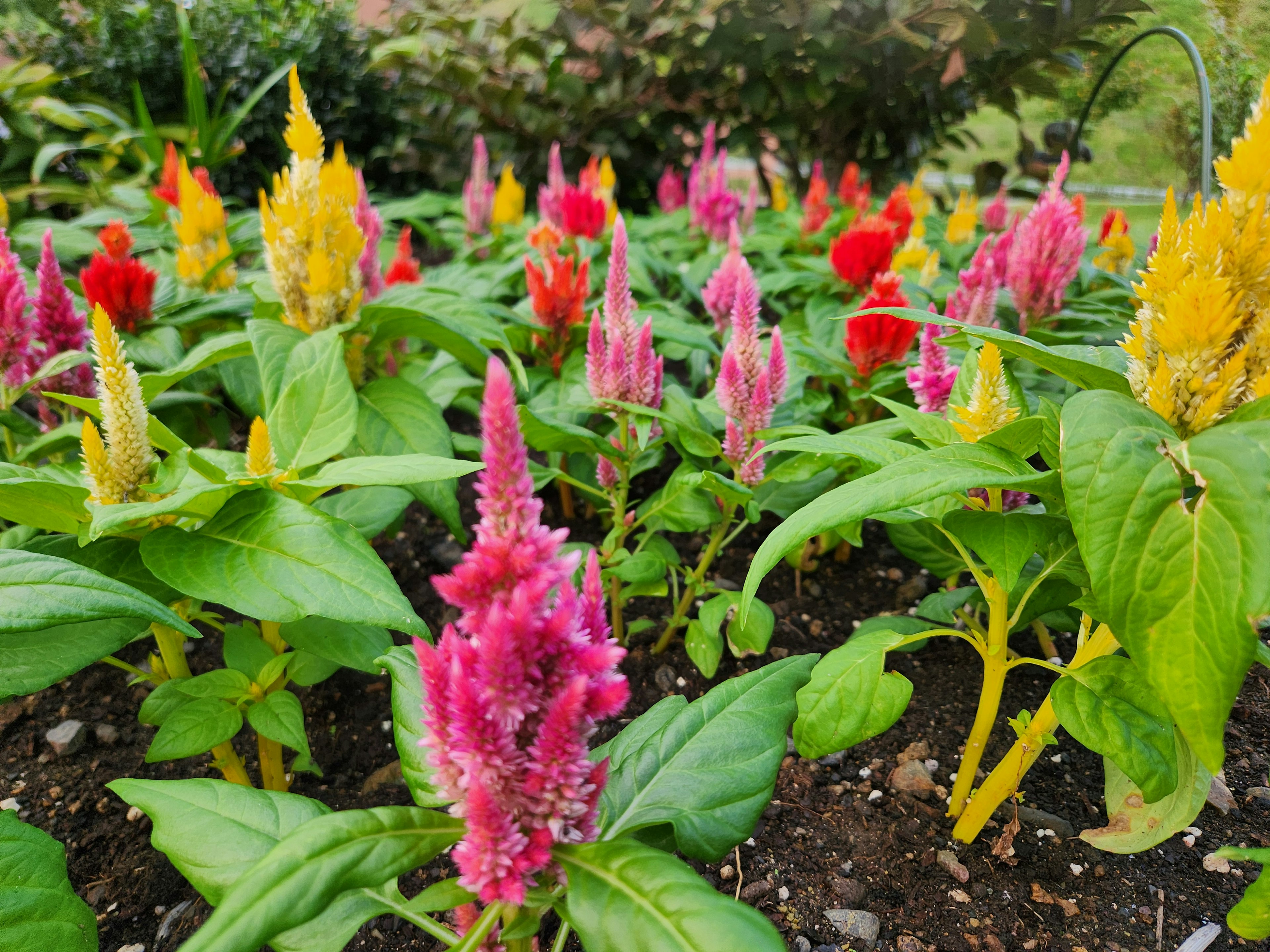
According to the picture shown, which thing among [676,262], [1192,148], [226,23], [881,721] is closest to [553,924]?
[881,721]

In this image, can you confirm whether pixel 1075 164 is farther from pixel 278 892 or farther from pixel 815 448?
pixel 278 892

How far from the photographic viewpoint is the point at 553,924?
1430 mm

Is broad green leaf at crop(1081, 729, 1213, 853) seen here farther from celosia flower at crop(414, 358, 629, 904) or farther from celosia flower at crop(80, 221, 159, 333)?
celosia flower at crop(80, 221, 159, 333)

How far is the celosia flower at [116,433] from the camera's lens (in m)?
1.21

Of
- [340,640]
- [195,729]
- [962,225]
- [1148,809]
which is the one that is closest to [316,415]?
[340,640]

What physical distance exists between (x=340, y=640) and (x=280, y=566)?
29 cm

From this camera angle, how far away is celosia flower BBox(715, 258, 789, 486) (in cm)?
166

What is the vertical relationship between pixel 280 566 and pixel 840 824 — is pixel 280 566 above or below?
above

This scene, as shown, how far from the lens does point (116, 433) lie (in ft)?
4.15

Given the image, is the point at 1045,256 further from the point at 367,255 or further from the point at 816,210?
the point at 367,255

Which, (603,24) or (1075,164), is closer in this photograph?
(1075,164)

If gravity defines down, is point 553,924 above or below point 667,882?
below

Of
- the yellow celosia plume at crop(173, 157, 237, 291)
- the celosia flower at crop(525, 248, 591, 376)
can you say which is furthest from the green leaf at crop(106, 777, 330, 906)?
the yellow celosia plume at crop(173, 157, 237, 291)

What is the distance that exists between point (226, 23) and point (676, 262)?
512cm
